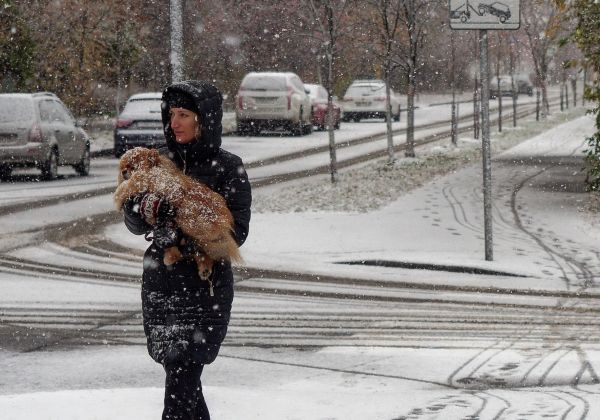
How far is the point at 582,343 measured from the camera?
8906 mm

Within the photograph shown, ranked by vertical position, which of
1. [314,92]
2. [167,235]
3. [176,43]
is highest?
[176,43]

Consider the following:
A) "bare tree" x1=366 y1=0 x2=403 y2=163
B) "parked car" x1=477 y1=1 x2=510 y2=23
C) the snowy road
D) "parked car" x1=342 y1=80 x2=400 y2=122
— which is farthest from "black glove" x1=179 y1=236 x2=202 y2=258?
"parked car" x1=342 y1=80 x2=400 y2=122

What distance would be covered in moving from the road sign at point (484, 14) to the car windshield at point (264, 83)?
2429 centimetres

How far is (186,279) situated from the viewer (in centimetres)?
524

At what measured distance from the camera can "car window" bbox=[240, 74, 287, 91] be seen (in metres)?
36.9

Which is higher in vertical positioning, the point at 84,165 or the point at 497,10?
the point at 497,10

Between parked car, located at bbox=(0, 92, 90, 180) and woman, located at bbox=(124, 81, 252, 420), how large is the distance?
18512 mm

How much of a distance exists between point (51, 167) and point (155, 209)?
19.4 metres

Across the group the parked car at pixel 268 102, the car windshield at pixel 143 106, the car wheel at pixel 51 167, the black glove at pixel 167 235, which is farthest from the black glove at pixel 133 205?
the parked car at pixel 268 102

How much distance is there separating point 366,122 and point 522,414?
1625 inches

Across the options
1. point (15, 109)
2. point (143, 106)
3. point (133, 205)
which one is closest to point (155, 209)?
point (133, 205)

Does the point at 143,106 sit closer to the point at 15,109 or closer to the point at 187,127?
the point at 15,109

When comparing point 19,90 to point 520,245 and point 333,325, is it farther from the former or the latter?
point 333,325

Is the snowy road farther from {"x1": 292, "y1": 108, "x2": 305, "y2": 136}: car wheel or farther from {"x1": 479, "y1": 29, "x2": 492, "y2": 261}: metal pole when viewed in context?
{"x1": 292, "y1": 108, "x2": 305, "y2": 136}: car wheel
